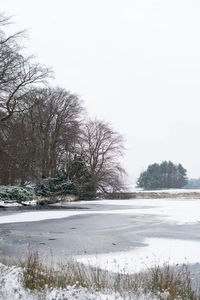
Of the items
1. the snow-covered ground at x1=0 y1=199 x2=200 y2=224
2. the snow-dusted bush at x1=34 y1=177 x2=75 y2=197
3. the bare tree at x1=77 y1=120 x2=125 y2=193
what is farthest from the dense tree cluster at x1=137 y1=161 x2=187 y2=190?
the snow-covered ground at x1=0 y1=199 x2=200 y2=224

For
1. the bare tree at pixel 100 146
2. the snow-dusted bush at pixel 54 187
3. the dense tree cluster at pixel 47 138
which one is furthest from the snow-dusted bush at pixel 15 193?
the bare tree at pixel 100 146

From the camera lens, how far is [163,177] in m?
103

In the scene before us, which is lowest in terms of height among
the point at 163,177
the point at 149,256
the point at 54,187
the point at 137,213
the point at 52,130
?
the point at 149,256

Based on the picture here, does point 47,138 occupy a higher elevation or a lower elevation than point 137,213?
higher

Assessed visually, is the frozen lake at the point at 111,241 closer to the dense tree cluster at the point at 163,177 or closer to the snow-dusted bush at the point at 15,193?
the snow-dusted bush at the point at 15,193

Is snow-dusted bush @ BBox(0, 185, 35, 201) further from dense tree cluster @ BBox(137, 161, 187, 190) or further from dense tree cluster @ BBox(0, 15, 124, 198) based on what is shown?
dense tree cluster @ BBox(137, 161, 187, 190)

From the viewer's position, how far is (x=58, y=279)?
5215 millimetres

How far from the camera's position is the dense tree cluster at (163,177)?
97806 mm

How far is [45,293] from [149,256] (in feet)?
11.6

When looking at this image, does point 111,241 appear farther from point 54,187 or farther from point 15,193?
point 54,187

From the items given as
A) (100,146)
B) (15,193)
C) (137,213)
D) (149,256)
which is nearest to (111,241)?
(149,256)

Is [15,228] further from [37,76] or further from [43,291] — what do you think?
[37,76]

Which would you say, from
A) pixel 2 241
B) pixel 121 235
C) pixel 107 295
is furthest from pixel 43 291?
pixel 121 235

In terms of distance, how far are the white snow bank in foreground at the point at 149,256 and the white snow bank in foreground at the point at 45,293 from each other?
1.58 m
